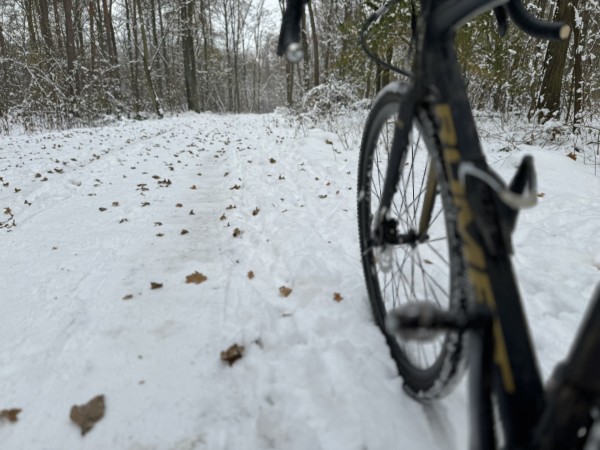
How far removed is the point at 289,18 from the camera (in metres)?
1.15

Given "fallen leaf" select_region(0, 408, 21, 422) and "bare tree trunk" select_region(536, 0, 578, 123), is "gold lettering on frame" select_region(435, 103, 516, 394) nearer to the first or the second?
"fallen leaf" select_region(0, 408, 21, 422)

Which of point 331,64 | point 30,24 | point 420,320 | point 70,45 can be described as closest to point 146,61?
point 70,45

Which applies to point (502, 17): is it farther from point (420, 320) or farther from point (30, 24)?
point (30, 24)

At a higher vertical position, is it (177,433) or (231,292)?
(231,292)

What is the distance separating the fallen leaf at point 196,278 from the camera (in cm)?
260

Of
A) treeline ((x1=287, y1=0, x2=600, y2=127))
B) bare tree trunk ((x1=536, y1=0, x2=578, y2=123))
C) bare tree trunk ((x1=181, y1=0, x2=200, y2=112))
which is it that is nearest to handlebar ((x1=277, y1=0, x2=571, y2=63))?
treeline ((x1=287, y1=0, x2=600, y2=127))

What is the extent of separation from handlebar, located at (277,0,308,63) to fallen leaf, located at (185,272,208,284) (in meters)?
1.81

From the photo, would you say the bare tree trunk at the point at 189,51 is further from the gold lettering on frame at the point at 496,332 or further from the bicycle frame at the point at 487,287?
the gold lettering on frame at the point at 496,332

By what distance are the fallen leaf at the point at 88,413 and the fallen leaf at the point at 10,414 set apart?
218 mm

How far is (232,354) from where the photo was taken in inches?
72.7

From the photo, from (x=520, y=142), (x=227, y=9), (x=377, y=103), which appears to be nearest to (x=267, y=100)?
(x=227, y=9)

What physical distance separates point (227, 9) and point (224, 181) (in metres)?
33.8

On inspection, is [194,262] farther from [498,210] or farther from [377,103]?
[498,210]

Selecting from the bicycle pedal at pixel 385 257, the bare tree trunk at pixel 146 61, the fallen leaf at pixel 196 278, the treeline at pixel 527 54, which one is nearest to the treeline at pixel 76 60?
the bare tree trunk at pixel 146 61
